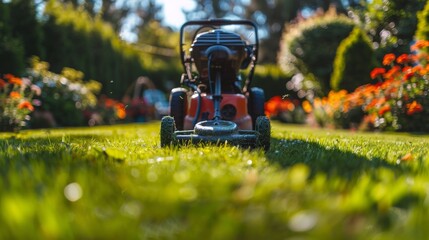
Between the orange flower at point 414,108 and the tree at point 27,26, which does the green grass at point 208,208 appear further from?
the tree at point 27,26

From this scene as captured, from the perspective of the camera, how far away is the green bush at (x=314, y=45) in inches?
645

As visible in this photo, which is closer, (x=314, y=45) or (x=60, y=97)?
(x=60, y=97)

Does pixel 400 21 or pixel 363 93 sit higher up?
pixel 400 21

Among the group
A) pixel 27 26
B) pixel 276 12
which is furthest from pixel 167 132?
pixel 276 12

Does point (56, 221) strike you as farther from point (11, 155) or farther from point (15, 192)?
point (11, 155)

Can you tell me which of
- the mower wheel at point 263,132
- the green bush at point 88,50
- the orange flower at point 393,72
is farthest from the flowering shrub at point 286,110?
the mower wheel at point 263,132

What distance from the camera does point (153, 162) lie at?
8.66 ft

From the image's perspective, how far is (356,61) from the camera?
11.5 meters

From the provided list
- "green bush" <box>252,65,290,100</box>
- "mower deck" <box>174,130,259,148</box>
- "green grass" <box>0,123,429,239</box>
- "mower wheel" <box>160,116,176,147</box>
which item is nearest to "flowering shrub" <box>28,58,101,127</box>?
"mower wheel" <box>160,116,176,147</box>

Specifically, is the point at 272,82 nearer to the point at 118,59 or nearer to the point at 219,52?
the point at 118,59

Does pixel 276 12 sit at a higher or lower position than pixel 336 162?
higher

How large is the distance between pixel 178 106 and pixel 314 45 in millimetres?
12181

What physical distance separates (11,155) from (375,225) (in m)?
2.40

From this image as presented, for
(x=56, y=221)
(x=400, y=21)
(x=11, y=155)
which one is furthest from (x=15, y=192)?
(x=400, y=21)
